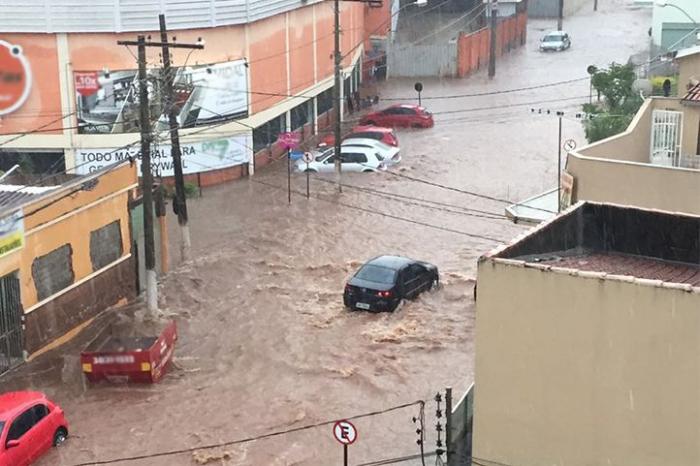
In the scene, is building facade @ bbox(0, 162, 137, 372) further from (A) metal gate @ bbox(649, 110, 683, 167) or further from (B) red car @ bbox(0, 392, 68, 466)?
(A) metal gate @ bbox(649, 110, 683, 167)

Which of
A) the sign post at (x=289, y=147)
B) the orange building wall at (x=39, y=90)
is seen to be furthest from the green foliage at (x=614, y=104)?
the orange building wall at (x=39, y=90)

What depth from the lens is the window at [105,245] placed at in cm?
A: 2266

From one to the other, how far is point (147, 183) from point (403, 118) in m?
23.3

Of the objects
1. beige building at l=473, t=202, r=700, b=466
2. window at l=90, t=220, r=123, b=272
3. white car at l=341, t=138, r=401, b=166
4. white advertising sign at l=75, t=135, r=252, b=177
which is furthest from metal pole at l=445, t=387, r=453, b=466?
white car at l=341, t=138, r=401, b=166

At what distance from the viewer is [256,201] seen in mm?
32594

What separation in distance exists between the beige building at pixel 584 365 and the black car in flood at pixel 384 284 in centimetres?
965

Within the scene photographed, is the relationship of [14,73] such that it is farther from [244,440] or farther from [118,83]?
[244,440]

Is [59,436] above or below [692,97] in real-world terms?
below

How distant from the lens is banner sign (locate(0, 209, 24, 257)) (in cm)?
1920

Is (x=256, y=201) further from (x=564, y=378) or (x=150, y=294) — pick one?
(x=564, y=378)

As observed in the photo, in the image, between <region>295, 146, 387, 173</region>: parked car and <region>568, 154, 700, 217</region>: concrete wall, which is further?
<region>295, 146, 387, 173</region>: parked car

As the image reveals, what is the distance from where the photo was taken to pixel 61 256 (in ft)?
69.8

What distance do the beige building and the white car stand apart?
2370 centimetres

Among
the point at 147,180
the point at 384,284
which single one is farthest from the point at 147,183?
the point at 384,284
